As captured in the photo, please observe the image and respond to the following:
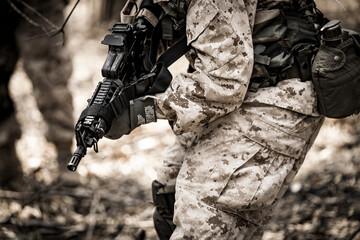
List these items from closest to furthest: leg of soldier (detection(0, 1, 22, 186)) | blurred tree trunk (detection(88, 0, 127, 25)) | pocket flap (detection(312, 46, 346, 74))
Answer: pocket flap (detection(312, 46, 346, 74)) → leg of soldier (detection(0, 1, 22, 186)) → blurred tree trunk (detection(88, 0, 127, 25))

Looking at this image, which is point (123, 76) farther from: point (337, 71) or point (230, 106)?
point (337, 71)

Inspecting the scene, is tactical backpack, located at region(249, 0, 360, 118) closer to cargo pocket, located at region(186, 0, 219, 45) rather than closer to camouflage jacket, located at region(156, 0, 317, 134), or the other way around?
camouflage jacket, located at region(156, 0, 317, 134)

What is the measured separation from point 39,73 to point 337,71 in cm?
282

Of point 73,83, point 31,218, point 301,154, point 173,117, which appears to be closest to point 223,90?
point 173,117

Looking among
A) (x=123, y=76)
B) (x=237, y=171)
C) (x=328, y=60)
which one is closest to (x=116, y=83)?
(x=123, y=76)

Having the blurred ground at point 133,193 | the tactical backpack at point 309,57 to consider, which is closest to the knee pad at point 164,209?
the tactical backpack at point 309,57

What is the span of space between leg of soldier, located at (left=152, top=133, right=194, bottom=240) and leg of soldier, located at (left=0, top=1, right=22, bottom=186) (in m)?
2.05

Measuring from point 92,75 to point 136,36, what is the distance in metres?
5.49

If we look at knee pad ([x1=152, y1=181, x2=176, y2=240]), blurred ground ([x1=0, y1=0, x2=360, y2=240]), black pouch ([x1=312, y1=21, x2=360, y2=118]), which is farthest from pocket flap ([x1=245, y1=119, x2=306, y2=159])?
blurred ground ([x1=0, y1=0, x2=360, y2=240])

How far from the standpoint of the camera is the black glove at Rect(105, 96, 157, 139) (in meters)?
1.96

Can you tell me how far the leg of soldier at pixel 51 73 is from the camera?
3742 mm

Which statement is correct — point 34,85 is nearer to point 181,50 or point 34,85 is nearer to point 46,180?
point 46,180

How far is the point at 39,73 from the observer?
12.8 ft

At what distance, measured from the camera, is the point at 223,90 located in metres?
1.84
